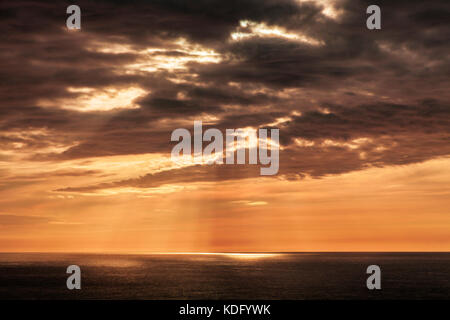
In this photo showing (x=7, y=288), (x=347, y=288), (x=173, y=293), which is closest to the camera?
(x=173, y=293)

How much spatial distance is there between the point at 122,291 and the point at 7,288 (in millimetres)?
30286
